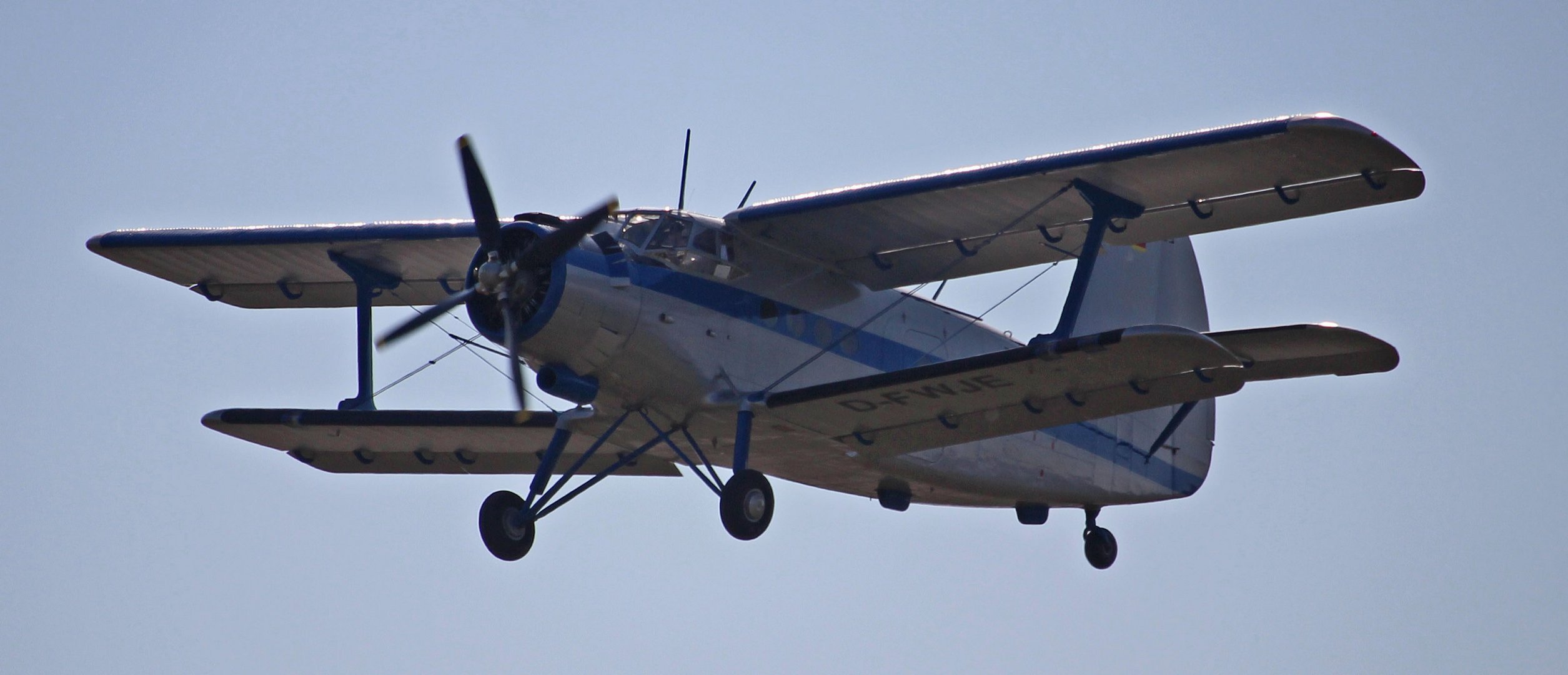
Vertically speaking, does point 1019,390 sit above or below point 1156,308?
below

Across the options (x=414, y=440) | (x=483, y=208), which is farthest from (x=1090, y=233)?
(x=414, y=440)

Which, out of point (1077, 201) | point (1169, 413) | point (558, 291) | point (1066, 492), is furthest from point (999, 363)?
point (1169, 413)

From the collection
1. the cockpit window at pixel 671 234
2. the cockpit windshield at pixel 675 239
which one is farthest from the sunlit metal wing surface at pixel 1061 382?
the cockpit window at pixel 671 234

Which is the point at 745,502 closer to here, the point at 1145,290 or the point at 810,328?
the point at 810,328

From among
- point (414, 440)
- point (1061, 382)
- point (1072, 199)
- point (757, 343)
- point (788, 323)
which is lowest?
point (414, 440)

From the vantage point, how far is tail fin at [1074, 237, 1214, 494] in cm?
2462

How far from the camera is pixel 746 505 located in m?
18.5

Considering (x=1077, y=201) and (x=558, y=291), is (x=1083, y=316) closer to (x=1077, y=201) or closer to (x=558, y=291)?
(x=1077, y=201)

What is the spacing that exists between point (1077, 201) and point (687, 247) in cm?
378

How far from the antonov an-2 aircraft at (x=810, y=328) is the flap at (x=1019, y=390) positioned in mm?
33

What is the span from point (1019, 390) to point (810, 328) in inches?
98.2

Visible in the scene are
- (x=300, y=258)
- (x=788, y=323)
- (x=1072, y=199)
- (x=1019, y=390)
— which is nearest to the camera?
(x=1019, y=390)

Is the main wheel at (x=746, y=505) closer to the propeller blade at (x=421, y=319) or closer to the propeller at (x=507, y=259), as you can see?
the propeller at (x=507, y=259)

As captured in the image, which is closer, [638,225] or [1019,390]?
[1019,390]
